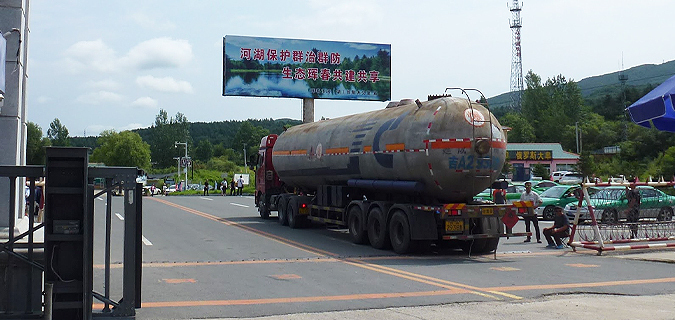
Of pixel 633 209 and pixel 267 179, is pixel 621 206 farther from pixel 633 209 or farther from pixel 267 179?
pixel 267 179

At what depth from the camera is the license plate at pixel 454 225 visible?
1495 cm

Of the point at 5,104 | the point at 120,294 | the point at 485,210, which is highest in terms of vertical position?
the point at 5,104

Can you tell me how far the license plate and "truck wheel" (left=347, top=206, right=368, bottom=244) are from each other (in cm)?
280

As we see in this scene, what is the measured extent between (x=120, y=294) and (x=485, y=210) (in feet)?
26.1

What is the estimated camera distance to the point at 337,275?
1210 centimetres

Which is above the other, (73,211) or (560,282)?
(73,211)

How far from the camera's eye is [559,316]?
8477 millimetres

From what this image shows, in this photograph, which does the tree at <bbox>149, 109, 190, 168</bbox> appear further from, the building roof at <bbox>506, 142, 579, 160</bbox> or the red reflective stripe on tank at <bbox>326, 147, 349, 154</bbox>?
the red reflective stripe on tank at <bbox>326, 147, 349, 154</bbox>

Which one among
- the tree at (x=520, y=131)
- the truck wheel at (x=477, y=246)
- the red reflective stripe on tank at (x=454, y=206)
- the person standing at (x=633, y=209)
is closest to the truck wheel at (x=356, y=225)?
the truck wheel at (x=477, y=246)

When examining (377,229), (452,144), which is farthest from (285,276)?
(377,229)

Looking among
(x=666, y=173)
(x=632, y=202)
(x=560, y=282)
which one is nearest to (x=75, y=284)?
(x=560, y=282)

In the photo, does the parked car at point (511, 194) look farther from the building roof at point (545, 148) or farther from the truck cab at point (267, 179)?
the building roof at point (545, 148)

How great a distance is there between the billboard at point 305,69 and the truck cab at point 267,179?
13.4 meters

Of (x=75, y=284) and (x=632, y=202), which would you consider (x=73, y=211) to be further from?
(x=632, y=202)
